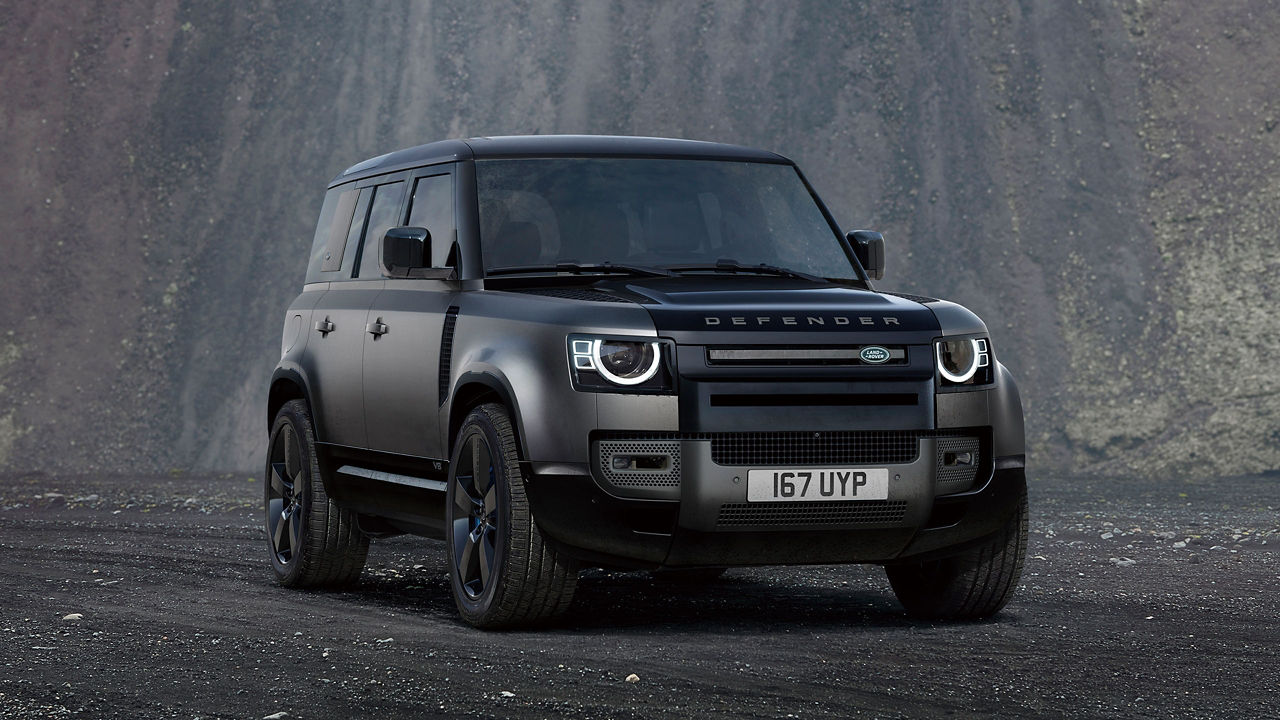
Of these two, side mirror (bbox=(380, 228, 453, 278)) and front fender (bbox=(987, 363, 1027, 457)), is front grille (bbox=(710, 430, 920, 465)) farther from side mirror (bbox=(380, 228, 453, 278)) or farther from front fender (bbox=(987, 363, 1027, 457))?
side mirror (bbox=(380, 228, 453, 278))

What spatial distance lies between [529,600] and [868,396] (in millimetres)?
1652

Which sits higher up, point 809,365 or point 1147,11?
point 1147,11

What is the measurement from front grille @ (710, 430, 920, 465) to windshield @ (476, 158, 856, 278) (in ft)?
4.57

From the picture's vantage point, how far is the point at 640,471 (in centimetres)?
730

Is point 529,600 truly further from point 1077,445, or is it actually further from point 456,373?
point 1077,445

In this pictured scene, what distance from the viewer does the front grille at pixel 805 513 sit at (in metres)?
7.27

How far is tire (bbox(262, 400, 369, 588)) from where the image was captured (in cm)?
986

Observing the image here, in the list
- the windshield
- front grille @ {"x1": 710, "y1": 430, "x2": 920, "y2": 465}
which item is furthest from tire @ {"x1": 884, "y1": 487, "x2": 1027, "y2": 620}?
the windshield

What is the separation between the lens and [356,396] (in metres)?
9.30

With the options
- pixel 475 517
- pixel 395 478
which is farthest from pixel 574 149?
pixel 475 517

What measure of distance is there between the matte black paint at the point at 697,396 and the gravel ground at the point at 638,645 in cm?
48

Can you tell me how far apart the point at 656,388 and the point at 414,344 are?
176 cm

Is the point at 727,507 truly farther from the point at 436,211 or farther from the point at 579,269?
the point at 436,211

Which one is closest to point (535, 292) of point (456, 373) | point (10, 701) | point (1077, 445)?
point (456, 373)
